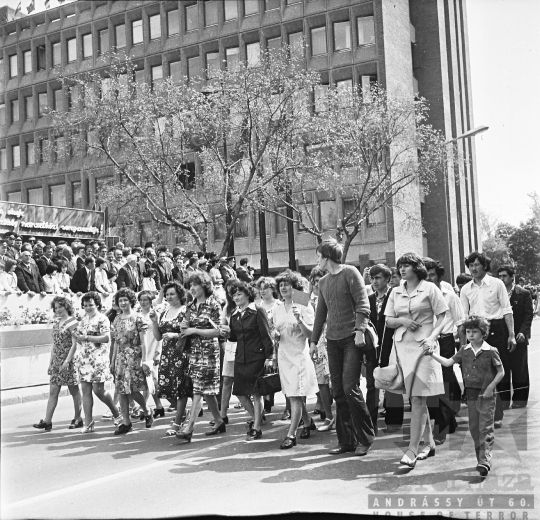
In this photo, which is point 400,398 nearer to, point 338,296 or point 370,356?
point 370,356

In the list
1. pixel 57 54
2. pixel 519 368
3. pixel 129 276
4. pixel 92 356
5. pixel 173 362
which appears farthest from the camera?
pixel 57 54

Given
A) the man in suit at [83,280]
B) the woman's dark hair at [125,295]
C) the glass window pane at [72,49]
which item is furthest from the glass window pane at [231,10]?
the woman's dark hair at [125,295]

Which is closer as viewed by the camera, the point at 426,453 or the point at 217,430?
the point at 426,453

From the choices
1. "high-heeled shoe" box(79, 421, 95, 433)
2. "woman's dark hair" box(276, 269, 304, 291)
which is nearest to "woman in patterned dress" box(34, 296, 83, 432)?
"high-heeled shoe" box(79, 421, 95, 433)

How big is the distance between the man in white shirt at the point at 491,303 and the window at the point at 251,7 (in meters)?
37.1

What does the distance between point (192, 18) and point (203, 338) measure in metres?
40.1

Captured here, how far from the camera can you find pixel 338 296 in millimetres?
7305

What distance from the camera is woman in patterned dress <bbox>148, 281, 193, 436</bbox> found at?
8602mm

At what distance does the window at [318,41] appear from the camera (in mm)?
42969

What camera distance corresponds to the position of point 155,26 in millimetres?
45969

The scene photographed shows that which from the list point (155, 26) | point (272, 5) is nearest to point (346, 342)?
point (272, 5)

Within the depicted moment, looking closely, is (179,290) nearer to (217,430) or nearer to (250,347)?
(250,347)

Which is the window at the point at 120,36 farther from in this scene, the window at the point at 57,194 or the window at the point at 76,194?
the window at the point at 57,194

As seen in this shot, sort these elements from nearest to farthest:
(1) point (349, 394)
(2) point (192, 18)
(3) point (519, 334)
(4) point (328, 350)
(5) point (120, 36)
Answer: (1) point (349, 394) → (4) point (328, 350) → (3) point (519, 334) → (5) point (120, 36) → (2) point (192, 18)
